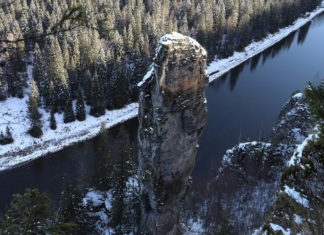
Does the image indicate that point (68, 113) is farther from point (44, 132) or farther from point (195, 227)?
point (195, 227)

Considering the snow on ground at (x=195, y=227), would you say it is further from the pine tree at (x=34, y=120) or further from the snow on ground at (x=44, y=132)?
the pine tree at (x=34, y=120)

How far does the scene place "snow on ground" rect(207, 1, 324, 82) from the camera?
88206 millimetres

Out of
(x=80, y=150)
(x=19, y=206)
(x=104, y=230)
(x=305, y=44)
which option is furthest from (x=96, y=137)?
(x=305, y=44)

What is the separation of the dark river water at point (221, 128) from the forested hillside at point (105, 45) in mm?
7687

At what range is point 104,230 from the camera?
3534 cm

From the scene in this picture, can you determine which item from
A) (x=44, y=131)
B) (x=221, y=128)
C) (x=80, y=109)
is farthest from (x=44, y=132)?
(x=221, y=128)

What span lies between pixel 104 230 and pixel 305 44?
9039 cm

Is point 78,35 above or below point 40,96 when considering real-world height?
above

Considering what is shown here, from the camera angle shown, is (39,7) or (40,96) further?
(39,7)

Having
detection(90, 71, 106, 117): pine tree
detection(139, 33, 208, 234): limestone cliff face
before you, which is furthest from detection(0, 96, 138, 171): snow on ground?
detection(139, 33, 208, 234): limestone cliff face

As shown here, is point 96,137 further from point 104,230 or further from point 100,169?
point 104,230

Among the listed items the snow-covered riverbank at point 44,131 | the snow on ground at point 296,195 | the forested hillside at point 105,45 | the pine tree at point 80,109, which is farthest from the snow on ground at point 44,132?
the snow on ground at point 296,195

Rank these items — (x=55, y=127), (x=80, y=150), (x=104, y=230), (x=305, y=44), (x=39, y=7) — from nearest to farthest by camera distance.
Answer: (x=104, y=230), (x=80, y=150), (x=55, y=127), (x=39, y=7), (x=305, y=44)

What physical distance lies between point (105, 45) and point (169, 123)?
60950 millimetres
